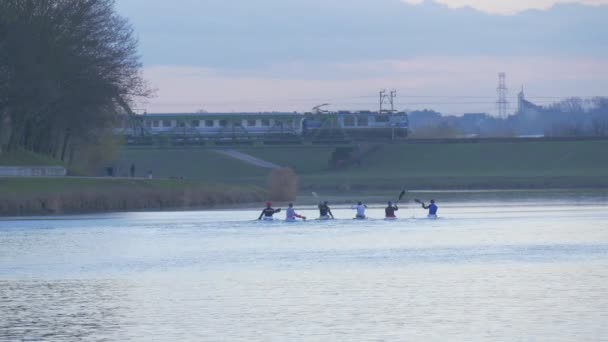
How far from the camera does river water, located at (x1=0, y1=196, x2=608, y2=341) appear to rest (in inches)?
1212

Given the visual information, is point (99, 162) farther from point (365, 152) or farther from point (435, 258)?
point (435, 258)

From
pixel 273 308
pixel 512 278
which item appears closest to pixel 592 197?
pixel 512 278

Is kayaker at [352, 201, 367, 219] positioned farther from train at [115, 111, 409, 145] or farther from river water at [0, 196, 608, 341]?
train at [115, 111, 409, 145]

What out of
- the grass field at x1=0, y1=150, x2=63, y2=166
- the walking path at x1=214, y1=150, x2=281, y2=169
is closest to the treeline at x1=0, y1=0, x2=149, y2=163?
the grass field at x1=0, y1=150, x2=63, y2=166

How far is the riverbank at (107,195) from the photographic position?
3024 inches

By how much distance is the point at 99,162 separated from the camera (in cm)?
10438

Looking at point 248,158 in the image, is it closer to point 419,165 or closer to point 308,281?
point 419,165

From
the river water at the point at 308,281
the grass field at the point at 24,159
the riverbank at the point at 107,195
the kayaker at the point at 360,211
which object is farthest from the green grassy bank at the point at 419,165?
the river water at the point at 308,281

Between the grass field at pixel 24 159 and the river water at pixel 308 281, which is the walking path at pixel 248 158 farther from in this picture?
the river water at pixel 308 281

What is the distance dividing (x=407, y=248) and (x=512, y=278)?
1130 centimetres

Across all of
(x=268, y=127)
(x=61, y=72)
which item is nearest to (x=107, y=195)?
(x=61, y=72)

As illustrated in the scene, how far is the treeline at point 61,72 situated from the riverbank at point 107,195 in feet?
17.2

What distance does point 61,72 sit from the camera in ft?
276

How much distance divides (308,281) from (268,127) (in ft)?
361
